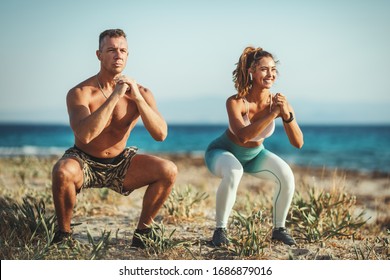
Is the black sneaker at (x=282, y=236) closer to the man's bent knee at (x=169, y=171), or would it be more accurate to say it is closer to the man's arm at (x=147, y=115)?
the man's bent knee at (x=169, y=171)

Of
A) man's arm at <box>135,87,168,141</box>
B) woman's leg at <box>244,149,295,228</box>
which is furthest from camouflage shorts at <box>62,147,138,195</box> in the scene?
woman's leg at <box>244,149,295,228</box>

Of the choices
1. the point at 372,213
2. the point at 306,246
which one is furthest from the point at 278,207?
the point at 372,213

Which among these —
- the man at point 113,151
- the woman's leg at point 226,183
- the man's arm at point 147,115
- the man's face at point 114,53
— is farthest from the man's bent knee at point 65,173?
the woman's leg at point 226,183

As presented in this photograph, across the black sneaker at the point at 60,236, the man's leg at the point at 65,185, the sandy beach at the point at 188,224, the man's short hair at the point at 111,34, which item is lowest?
the sandy beach at the point at 188,224

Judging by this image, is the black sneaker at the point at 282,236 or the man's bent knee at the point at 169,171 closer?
the man's bent knee at the point at 169,171

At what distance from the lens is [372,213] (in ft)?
24.9

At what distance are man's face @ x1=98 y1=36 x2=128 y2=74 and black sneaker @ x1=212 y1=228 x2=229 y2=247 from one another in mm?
1466

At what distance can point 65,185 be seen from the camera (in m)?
3.75

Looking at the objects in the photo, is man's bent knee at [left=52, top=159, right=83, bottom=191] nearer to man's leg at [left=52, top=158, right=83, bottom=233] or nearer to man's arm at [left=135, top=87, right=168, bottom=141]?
man's leg at [left=52, top=158, right=83, bottom=233]

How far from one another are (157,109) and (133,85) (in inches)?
14.5

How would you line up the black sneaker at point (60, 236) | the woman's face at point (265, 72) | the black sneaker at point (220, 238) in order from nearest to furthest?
the black sneaker at point (60, 236), the black sneaker at point (220, 238), the woman's face at point (265, 72)

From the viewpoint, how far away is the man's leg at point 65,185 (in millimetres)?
3730

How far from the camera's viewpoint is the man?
3.79 metres
